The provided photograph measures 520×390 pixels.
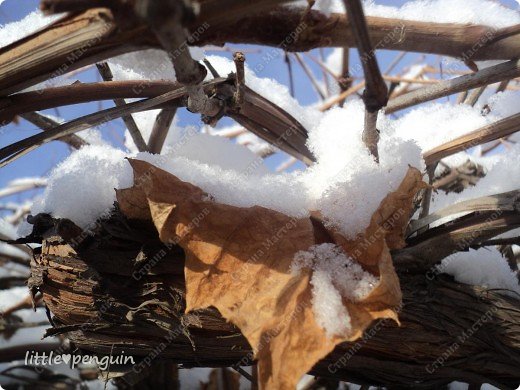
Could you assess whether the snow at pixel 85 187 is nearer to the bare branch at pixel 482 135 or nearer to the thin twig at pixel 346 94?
the bare branch at pixel 482 135

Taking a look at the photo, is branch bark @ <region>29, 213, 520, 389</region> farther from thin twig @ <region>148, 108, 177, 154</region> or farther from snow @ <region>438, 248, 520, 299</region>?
thin twig @ <region>148, 108, 177, 154</region>

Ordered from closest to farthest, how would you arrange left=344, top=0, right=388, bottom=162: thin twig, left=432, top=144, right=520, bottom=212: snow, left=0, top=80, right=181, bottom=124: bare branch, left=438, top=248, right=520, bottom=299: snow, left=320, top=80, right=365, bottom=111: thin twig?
left=344, top=0, right=388, bottom=162: thin twig → left=0, top=80, right=181, bottom=124: bare branch → left=438, top=248, right=520, bottom=299: snow → left=432, top=144, right=520, bottom=212: snow → left=320, top=80, right=365, bottom=111: thin twig

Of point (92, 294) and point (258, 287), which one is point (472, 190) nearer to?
point (258, 287)

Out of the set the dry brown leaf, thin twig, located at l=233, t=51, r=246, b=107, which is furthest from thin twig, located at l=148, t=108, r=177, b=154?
the dry brown leaf

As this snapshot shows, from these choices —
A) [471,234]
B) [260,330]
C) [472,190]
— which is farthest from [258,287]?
[472,190]

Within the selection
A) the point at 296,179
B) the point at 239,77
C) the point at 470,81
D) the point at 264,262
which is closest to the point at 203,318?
the point at 264,262

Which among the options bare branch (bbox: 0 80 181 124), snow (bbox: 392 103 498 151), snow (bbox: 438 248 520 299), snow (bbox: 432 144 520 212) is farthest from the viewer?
snow (bbox: 392 103 498 151)

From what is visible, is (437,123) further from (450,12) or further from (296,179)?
(296,179)
